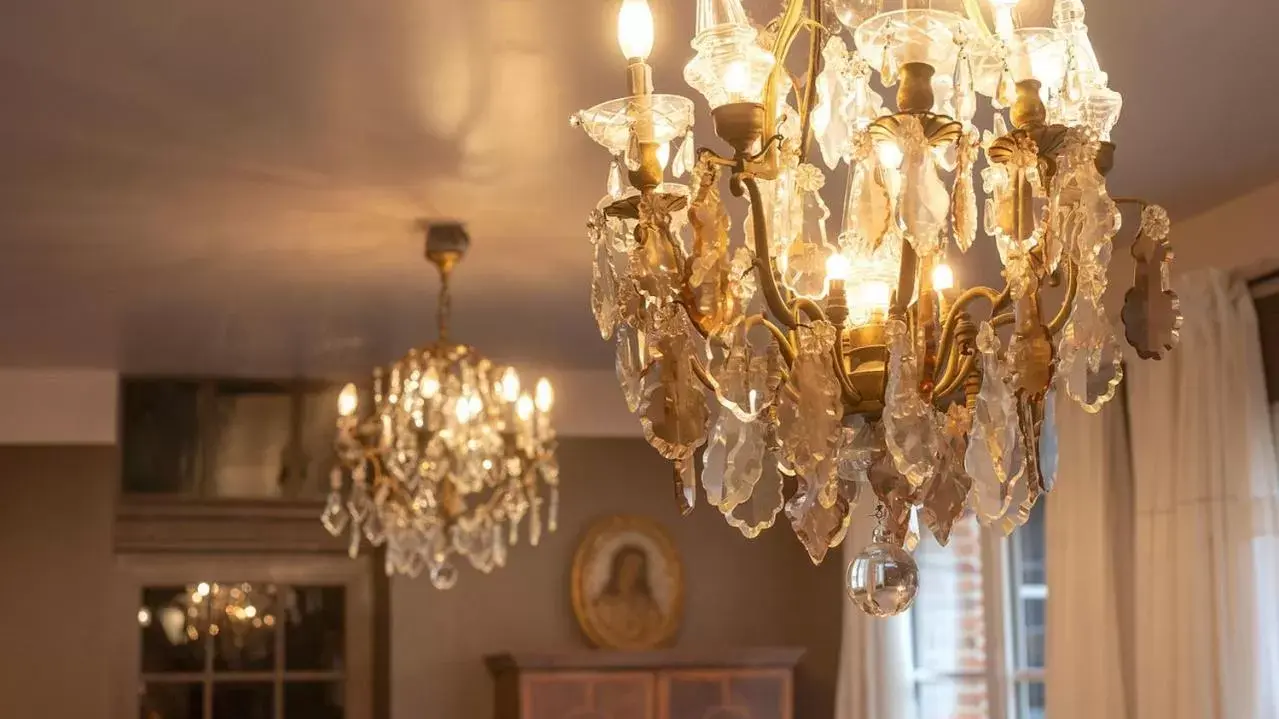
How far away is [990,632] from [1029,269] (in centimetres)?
393

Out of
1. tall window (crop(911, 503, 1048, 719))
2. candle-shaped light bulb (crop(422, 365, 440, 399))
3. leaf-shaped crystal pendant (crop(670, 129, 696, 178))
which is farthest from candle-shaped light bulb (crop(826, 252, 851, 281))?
tall window (crop(911, 503, 1048, 719))

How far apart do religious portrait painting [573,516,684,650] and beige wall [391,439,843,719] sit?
8 cm

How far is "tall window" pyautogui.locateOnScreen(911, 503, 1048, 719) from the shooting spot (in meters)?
5.26

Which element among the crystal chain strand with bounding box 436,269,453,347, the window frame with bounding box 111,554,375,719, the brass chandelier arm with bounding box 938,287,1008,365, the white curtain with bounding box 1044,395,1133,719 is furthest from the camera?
the window frame with bounding box 111,554,375,719

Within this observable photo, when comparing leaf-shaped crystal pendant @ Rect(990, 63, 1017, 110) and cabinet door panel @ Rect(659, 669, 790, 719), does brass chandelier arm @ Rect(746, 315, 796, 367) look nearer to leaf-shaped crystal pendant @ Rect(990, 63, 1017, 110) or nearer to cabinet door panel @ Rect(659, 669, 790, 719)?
leaf-shaped crystal pendant @ Rect(990, 63, 1017, 110)

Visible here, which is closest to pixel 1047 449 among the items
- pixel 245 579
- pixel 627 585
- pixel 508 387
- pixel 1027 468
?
pixel 1027 468

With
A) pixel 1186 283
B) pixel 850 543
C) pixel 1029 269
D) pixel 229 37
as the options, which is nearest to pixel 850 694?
pixel 850 543

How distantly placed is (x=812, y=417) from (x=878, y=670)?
436 cm

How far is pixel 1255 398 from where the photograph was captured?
12.5 feet

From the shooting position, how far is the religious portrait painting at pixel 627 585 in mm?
6336

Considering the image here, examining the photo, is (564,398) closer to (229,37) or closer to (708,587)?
(708,587)

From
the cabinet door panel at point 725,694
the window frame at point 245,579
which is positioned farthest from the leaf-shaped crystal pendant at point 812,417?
the window frame at point 245,579

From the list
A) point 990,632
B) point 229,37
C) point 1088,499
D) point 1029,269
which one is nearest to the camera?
point 1029,269

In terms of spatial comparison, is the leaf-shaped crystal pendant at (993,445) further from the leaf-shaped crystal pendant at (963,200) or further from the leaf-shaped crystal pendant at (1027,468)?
the leaf-shaped crystal pendant at (963,200)
